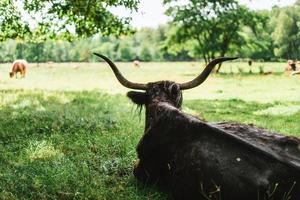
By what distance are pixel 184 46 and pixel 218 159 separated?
43.4 m

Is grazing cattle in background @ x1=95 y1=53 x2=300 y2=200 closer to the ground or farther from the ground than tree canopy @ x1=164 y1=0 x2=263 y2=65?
closer to the ground

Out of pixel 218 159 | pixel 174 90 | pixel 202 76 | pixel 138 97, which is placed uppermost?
pixel 202 76

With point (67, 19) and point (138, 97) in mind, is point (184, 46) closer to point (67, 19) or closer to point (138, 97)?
point (67, 19)

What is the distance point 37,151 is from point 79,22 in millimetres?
8937

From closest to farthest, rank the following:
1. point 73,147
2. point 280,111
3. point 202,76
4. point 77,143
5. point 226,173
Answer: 1. point 226,173
2. point 202,76
3. point 73,147
4. point 77,143
5. point 280,111

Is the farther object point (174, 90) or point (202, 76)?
point (202, 76)

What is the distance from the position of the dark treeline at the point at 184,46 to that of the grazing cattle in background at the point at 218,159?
6.80 m

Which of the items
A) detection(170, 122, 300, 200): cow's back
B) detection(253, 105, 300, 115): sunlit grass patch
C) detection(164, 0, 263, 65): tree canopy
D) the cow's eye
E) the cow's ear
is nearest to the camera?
detection(170, 122, 300, 200): cow's back

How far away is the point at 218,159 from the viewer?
4.34 metres

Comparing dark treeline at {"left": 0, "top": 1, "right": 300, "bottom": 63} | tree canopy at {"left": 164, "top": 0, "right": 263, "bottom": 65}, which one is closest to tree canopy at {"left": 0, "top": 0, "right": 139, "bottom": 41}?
dark treeline at {"left": 0, "top": 1, "right": 300, "bottom": 63}

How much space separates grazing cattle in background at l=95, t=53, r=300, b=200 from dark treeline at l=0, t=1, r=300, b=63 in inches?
268

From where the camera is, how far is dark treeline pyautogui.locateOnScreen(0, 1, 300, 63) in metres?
46.0

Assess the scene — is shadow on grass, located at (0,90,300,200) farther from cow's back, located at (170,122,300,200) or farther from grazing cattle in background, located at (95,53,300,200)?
cow's back, located at (170,122,300,200)

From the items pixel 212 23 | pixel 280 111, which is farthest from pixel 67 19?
pixel 212 23
